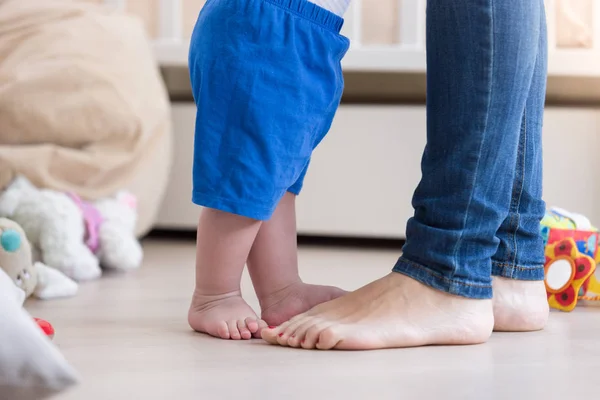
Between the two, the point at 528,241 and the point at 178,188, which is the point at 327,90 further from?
the point at 178,188

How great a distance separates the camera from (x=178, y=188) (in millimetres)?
1830

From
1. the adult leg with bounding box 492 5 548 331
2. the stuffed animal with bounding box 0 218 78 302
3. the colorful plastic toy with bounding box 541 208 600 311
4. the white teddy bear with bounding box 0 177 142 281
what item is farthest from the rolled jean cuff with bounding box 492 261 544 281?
the white teddy bear with bounding box 0 177 142 281

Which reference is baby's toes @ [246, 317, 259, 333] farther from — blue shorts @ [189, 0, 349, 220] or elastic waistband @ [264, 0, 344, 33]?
elastic waistband @ [264, 0, 344, 33]

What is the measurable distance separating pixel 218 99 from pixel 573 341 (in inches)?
17.6

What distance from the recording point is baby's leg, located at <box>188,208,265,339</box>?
84 cm

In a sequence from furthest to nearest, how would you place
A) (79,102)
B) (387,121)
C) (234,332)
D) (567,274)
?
(387,121), (79,102), (567,274), (234,332)

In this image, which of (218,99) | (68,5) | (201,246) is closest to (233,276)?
(201,246)

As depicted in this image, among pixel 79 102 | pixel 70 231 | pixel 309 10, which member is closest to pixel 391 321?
pixel 309 10

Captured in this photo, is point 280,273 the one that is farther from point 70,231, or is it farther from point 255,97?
point 70,231

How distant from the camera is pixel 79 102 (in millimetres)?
1404

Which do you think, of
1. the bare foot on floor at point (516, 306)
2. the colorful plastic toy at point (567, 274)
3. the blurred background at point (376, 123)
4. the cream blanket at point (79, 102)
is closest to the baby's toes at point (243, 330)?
the bare foot on floor at point (516, 306)

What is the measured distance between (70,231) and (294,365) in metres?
0.67

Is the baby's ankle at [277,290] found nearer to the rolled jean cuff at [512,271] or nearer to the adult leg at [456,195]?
the adult leg at [456,195]

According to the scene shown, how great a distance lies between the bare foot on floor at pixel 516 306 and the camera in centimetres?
90
